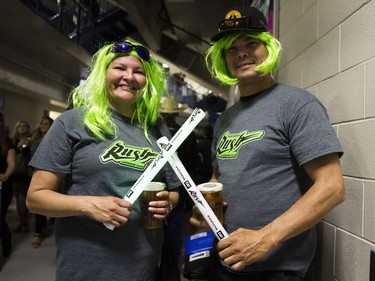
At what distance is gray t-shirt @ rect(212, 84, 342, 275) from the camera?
1016 millimetres

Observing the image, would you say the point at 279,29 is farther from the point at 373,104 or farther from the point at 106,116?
the point at 106,116

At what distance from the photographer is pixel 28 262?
305 cm

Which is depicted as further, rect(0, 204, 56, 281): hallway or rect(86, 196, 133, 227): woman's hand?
rect(0, 204, 56, 281): hallway

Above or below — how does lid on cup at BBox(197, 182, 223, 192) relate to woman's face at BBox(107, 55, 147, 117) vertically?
below

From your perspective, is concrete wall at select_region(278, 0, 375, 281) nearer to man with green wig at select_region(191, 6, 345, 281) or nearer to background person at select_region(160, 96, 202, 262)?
man with green wig at select_region(191, 6, 345, 281)

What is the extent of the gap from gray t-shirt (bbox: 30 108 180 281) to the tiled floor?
1.82 meters

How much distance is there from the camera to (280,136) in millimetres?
1067

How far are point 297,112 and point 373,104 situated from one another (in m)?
0.25

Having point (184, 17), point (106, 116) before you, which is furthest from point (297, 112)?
point (184, 17)

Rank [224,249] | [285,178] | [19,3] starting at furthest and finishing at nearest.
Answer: [19,3] → [285,178] → [224,249]

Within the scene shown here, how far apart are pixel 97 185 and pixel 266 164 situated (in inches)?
25.3

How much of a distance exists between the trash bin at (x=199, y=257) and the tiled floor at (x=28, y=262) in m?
1.64

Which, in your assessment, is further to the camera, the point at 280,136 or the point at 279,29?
the point at 279,29

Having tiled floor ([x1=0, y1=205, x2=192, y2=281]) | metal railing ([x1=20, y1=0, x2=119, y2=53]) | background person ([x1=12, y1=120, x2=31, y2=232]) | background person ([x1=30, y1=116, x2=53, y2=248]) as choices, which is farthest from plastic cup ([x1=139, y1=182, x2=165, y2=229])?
metal railing ([x1=20, y1=0, x2=119, y2=53])
